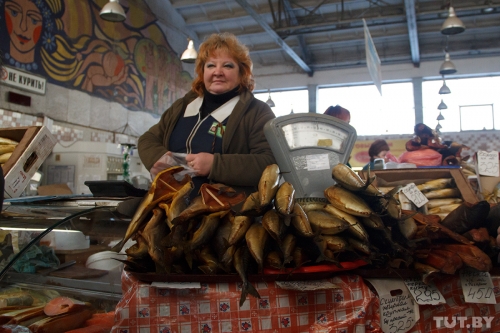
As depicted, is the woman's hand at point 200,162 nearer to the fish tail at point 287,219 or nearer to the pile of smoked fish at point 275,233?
the pile of smoked fish at point 275,233

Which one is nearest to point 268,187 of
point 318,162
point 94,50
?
point 318,162

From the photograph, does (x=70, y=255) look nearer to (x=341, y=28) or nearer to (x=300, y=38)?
(x=341, y=28)

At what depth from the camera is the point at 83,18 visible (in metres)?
7.11

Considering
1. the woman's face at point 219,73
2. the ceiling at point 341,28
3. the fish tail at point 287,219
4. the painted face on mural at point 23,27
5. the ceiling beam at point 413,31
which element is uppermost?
the ceiling at point 341,28

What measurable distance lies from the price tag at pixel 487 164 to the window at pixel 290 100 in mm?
10213

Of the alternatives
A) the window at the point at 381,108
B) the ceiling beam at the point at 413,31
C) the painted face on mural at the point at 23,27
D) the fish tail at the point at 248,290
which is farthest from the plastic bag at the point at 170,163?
the window at the point at 381,108

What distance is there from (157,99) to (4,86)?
13.1 ft

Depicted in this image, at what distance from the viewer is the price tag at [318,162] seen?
1.51 meters

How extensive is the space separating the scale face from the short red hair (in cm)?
54

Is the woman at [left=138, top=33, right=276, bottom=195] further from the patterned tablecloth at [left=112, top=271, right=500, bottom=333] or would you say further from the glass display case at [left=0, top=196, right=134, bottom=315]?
the patterned tablecloth at [left=112, top=271, right=500, bottom=333]

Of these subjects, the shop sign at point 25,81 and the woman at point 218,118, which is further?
the shop sign at point 25,81

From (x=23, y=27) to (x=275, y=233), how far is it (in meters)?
6.30

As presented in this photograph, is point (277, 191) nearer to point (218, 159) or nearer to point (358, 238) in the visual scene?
point (358, 238)
